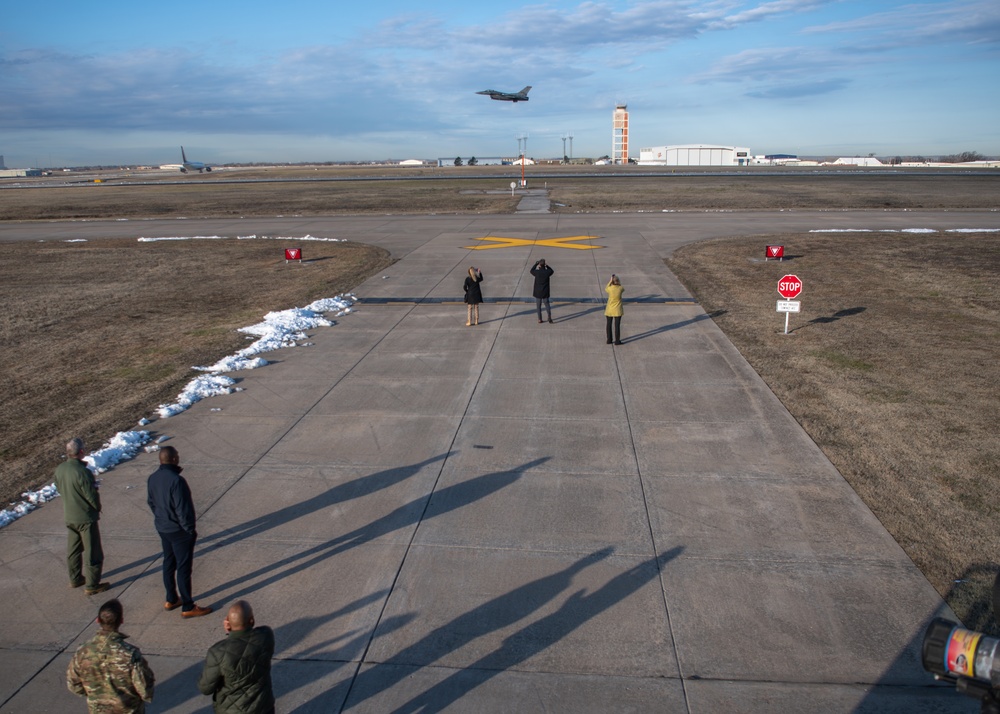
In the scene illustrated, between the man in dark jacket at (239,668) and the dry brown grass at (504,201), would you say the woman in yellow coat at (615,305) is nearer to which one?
the man in dark jacket at (239,668)

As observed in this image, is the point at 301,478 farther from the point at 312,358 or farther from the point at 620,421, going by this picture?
the point at 312,358

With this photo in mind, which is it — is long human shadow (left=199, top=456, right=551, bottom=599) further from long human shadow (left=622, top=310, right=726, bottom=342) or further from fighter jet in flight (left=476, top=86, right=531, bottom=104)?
fighter jet in flight (left=476, top=86, right=531, bottom=104)

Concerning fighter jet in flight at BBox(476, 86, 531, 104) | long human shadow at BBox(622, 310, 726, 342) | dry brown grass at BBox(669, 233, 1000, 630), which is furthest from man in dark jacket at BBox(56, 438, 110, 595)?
fighter jet in flight at BBox(476, 86, 531, 104)

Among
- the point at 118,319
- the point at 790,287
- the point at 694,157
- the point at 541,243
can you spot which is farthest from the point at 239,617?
the point at 694,157

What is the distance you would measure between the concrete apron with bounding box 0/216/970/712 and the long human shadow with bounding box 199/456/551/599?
3 centimetres

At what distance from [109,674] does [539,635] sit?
10.8 ft

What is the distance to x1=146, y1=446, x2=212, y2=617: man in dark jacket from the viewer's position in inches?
254

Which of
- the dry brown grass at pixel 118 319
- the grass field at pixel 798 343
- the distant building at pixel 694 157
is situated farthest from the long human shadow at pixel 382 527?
the distant building at pixel 694 157

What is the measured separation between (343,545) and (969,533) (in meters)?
6.81

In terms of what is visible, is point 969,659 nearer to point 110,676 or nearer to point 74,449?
point 110,676

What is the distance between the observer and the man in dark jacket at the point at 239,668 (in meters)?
4.51

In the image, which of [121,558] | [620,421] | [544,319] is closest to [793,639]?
[620,421]

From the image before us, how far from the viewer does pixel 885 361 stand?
1425cm

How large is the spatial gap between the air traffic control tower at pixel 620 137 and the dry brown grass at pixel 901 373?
148 meters
